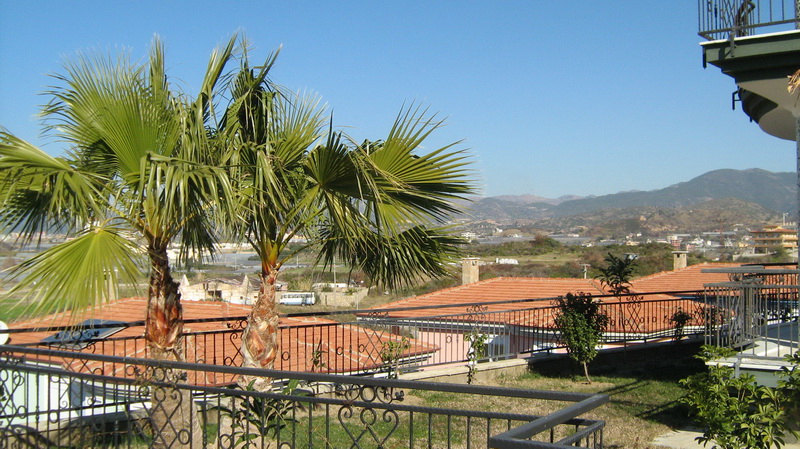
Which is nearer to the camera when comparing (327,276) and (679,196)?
(327,276)

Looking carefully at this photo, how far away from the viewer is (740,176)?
15300cm

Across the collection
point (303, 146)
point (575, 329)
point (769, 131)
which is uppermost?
point (769, 131)

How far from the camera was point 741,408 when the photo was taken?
19.4ft

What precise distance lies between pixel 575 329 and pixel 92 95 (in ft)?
27.1

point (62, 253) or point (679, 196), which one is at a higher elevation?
point (679, 196)

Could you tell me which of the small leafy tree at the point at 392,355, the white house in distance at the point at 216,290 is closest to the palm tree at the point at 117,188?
the small leafy tree at the point at 392,355

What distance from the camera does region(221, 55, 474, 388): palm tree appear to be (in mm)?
6336

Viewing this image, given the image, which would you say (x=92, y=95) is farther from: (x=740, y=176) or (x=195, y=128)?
(x=740, y=176)

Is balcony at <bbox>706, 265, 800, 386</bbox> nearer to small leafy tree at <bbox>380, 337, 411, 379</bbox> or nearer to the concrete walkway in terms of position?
the concrete walkway

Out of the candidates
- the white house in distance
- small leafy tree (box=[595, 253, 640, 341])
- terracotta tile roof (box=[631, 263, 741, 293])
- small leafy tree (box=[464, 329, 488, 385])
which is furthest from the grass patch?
the white house in distance

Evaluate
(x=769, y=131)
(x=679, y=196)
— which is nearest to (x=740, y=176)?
(x=679, y=196)

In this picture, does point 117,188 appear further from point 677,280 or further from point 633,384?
point 677,280

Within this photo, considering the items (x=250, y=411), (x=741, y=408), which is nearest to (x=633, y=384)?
(x=741, y=408)

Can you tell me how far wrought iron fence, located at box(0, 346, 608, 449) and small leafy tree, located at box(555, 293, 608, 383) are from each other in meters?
1.94
